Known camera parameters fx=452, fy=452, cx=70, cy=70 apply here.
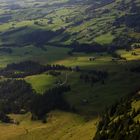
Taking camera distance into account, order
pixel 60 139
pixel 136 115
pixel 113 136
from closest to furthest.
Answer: pixel 113 136 < pixel 136 115 < pixel 60 139

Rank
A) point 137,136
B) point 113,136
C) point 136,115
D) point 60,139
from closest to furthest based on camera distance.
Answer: point 137,136 → point 113,136 → point 136,115 → point 60,139

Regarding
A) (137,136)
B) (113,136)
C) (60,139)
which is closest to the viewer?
(137,136)

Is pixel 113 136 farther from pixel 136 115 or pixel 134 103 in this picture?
pixel 134 103

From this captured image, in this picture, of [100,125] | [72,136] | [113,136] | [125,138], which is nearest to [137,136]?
[125,138]

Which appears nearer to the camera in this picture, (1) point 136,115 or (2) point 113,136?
(2) point 113,136

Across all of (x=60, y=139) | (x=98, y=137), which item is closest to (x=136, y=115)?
(x=98, y=137)

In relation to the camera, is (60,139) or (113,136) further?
(60,139)

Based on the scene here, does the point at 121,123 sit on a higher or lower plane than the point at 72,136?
higher

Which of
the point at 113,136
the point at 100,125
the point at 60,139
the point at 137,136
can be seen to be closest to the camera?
the point at 137,136

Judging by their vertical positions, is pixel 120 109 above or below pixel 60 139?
above

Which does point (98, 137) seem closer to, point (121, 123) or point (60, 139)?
point (121, 123)
